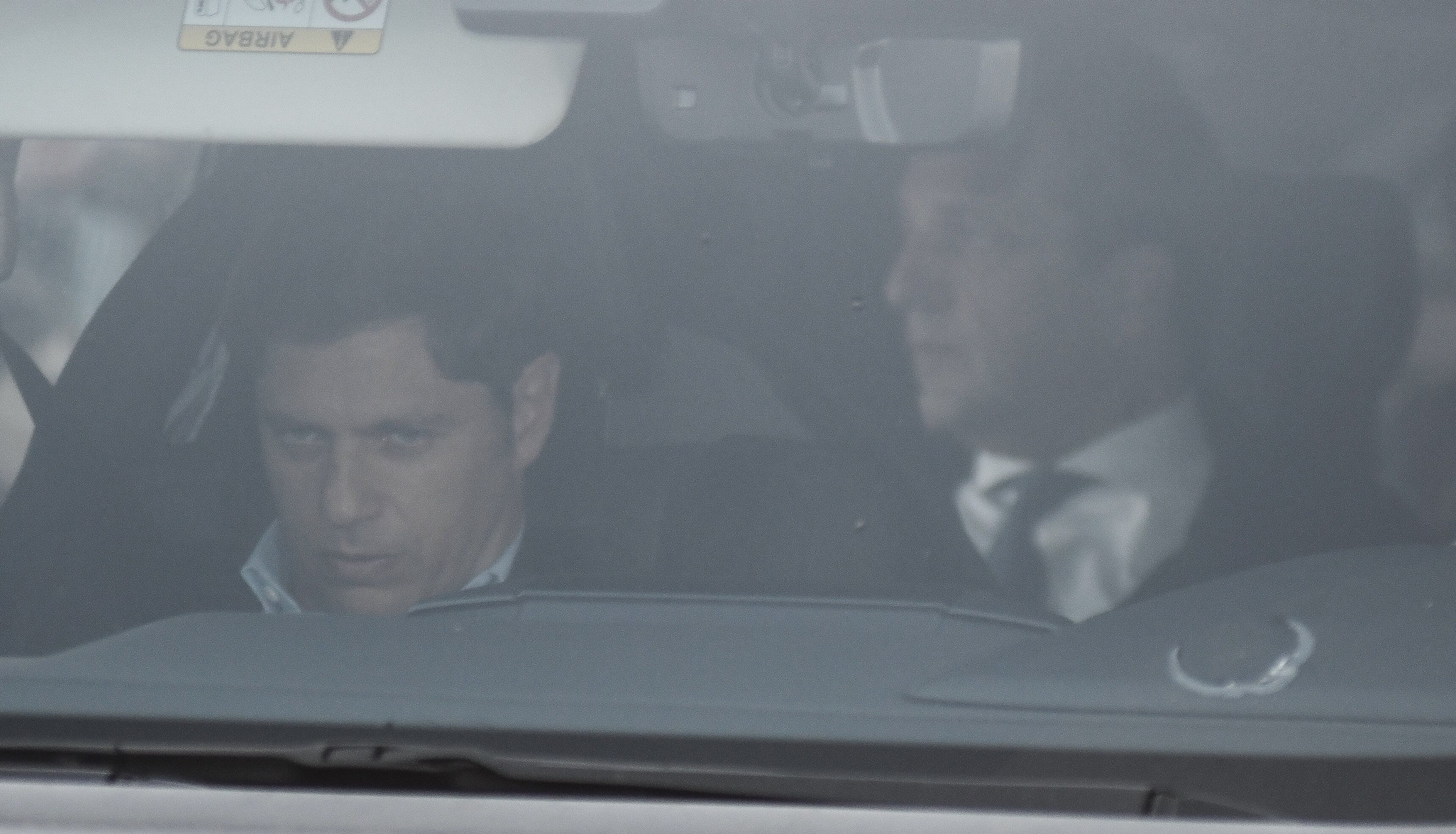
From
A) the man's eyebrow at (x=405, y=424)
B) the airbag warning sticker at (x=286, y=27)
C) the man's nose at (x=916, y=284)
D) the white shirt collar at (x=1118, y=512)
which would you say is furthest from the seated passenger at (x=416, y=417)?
the white shirt collar at (x=1118, y=512)

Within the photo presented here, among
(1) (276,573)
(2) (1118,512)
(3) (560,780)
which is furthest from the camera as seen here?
(1) (276,573)

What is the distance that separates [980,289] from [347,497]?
0.69 metres

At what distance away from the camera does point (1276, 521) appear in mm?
1681

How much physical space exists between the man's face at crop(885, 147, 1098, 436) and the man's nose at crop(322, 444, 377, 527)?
0.58m

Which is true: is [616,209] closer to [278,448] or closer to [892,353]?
[892,353]

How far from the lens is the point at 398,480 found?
1802 millimetres

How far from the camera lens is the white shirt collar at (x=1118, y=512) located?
66.6 inches

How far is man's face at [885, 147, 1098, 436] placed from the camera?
5.63 feet

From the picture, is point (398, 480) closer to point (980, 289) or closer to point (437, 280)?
point (437, 280)

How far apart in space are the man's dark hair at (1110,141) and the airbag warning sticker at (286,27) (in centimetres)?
63

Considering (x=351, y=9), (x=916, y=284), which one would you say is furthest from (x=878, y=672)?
(x=351, y=9)

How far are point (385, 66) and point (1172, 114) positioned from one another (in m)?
0.80

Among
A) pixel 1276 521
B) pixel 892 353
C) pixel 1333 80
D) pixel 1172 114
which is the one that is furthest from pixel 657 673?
pixel 1333 80

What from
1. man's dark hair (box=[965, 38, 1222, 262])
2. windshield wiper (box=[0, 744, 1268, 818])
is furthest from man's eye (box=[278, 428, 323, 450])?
man's dark hair (box=[965, 38, 1222, 262])
